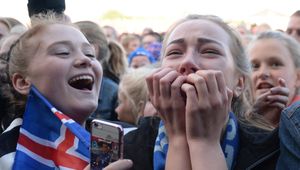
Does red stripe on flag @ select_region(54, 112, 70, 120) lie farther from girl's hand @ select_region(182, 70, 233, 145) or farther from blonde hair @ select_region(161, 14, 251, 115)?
girl's hand @ select_region(182, 70, 233, 145)

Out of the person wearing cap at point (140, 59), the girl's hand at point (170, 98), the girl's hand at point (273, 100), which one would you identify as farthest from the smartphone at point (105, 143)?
the person wearing cap at point (140, 59)

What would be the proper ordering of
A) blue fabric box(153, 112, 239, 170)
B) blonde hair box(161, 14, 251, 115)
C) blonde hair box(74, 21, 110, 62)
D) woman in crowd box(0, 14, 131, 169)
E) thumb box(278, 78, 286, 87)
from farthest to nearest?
blonde hair box(74, 21, 110, 62) < thumb box(278, 78, 286, 87) < woman in crowd box(0, 14, 131, 169) < blonde hair box(161, 14, 251, 115) < blue fabric box(153, 112, 239, 170)

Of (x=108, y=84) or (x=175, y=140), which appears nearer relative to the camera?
(x=175, y=140)

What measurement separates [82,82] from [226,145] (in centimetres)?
80

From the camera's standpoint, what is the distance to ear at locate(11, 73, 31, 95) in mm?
2160

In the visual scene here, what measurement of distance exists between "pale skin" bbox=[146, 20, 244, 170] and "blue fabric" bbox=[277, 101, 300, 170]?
18 centimetres

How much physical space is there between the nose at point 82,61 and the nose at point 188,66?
0.62 metres

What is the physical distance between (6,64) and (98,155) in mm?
1005

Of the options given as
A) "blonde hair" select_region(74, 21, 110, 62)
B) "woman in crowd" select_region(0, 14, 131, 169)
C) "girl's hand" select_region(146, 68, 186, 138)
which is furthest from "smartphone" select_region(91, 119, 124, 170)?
"blonde hair" select_region(74, 21, 110, 62)

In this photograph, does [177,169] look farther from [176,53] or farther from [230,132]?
[176,53]

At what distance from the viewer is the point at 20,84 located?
2.20m

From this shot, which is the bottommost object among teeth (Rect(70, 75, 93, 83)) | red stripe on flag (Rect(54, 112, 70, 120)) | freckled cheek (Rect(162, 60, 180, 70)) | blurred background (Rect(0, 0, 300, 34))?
blurred background (Rect(0, 0, 300, 34))

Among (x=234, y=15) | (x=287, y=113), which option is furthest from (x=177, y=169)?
(x=234, y=15)

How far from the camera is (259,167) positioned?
5.02 feet
